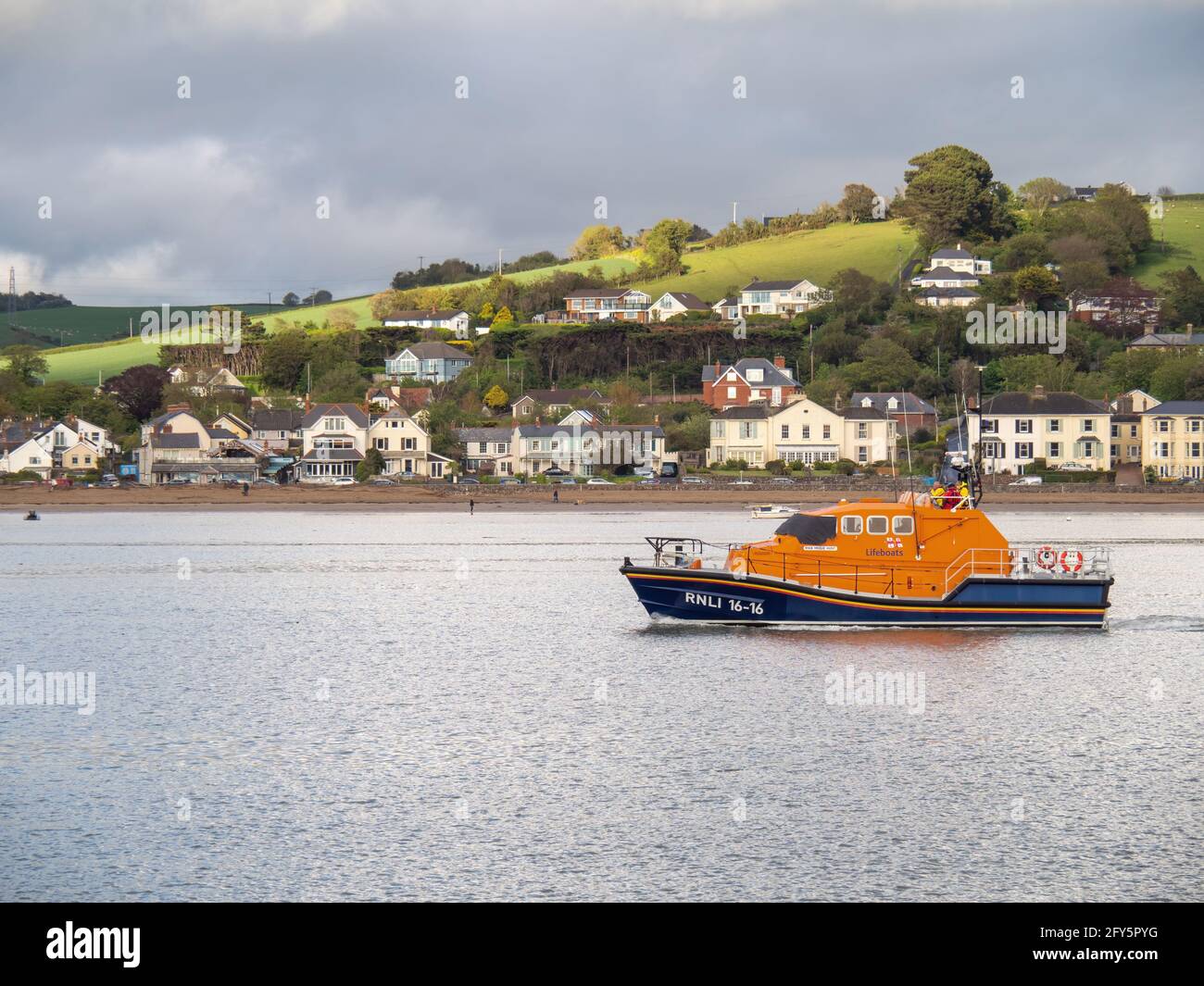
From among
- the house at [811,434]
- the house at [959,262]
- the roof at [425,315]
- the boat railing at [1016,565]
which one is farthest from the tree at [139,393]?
the boat railing at [1016,565]

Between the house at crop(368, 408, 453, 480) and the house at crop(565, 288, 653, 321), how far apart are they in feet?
176

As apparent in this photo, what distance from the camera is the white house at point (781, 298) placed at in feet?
520

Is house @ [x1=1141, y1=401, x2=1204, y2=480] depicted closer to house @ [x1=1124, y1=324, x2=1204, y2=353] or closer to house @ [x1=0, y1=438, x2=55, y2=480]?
house @ [x1=1124, y1=324, x2=1204, y2=353]

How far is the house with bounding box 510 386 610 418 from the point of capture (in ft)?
413

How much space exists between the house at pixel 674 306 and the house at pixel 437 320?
18733mm

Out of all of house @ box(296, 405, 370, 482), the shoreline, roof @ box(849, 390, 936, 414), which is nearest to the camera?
the shoreline

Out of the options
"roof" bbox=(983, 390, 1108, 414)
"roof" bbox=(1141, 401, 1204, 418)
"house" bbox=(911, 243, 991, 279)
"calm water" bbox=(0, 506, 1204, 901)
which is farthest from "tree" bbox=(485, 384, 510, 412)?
"calm water" bbox=(0, 506, 1204, 901)

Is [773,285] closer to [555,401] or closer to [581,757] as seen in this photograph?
[555,401]

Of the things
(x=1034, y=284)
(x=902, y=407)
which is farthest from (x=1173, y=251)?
(x=902, y=407)

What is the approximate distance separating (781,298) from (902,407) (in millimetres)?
49750

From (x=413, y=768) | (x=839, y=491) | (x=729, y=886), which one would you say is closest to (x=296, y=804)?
(x=413, y=768)

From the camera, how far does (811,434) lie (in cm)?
11062
